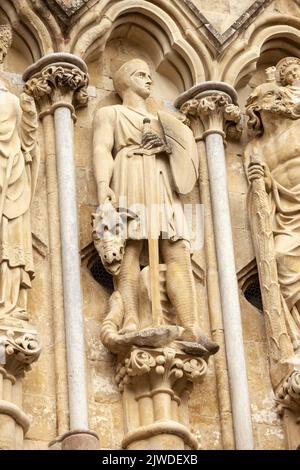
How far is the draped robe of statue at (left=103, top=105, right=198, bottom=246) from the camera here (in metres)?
13.8

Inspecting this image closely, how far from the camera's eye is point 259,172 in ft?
46.9

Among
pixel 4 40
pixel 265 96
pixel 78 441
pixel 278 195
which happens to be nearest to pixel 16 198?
pixel 4 40

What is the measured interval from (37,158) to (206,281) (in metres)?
1.51

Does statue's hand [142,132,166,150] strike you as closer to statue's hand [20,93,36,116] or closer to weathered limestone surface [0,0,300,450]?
weathered limestone surface [0,0,300,450]

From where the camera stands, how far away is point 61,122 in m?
14.1

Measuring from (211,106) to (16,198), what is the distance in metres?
1.97

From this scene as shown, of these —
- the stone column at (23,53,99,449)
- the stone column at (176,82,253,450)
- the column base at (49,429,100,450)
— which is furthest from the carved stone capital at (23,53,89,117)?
the column base at (49,429,100,450)

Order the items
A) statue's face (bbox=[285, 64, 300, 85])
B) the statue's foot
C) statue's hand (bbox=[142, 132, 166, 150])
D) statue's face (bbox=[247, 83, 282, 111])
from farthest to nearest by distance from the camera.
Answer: statue's face (bbox=[285, 64, 300, 85]) < statue's face (bbox=[247, 83, 282, 111]) < statue's hand (bbox=[142, 132, 166, 150]) < the statue's foot

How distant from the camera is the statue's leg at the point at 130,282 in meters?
13.4

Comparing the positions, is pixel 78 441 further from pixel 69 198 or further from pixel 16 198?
pixel 69 198

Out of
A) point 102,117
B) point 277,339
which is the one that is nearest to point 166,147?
point 102,117

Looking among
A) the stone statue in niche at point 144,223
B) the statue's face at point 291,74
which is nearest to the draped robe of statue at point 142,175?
the stone statue in niche at point 144,223

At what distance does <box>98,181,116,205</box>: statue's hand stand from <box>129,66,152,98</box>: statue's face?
1.04 metres
